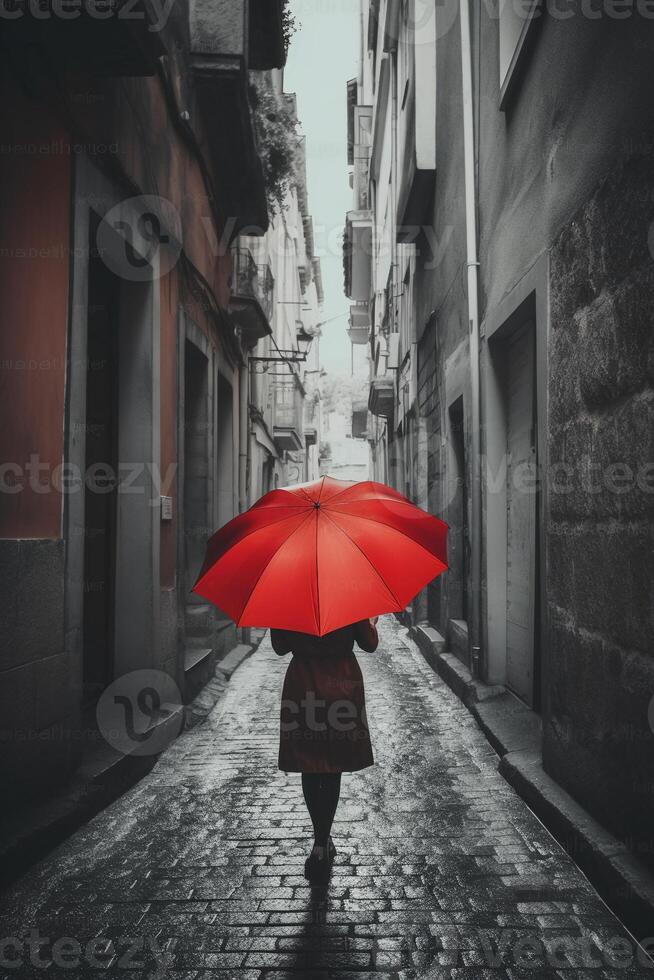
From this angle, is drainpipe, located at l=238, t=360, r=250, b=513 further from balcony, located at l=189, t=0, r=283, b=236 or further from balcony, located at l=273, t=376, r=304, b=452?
balcony, located at l=273, t=376, r=304, b=452

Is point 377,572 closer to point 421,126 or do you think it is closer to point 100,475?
point 100,475

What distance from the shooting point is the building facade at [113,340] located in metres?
4.64

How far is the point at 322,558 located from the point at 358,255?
2518cm

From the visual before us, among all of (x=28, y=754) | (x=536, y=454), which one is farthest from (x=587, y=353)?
(x=28, y=754)

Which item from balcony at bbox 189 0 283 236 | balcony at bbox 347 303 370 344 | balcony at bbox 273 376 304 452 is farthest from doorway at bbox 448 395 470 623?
balcony at bbox 347 303 370 344

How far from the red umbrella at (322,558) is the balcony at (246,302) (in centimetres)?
819

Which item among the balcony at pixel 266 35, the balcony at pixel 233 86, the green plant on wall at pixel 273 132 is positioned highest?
the balcony at pixel 266 35

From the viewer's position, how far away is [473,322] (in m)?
7.78

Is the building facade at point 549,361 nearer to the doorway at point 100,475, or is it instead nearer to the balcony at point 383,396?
the doorway at point 100,475

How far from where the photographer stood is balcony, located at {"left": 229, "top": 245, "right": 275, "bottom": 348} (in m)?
11.5

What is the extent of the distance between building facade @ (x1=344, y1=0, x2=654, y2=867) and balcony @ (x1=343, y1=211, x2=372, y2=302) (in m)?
14.1

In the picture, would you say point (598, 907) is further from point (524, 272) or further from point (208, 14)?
point (208, 14)

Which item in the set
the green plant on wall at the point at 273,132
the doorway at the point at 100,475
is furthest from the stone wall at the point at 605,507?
the green plant on wall at the point at 273,132

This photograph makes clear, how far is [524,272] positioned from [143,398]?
311 centimetres
